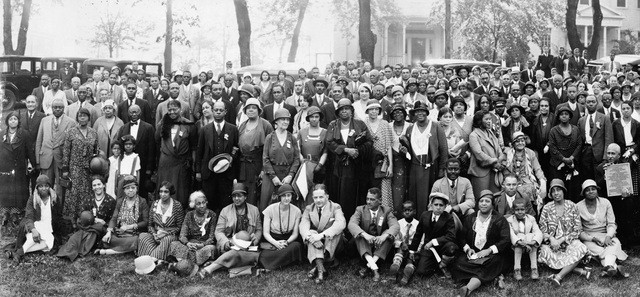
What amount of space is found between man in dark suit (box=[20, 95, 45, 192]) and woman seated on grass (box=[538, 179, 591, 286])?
712 centimetres

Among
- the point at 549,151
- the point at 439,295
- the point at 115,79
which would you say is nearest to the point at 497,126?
the point at 549,151

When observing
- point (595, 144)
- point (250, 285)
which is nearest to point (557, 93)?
point (595, 144)

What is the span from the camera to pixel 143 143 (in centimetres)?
959

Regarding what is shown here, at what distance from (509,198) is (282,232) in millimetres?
2832

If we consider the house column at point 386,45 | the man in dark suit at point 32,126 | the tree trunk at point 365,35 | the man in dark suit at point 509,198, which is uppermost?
the house column at point 386,45

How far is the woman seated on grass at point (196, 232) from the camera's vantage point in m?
8.31

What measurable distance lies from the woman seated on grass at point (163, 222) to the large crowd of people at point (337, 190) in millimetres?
18

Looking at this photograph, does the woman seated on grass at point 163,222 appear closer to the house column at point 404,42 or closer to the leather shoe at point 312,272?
the leather shoe at point 312,272

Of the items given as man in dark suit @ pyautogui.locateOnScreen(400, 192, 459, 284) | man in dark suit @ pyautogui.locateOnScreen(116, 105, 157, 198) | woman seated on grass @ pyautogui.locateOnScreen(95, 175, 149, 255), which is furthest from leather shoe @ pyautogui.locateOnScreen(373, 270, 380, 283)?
man in dark suit @ pyautogui.locateOnScreen(116, 105, 157, 198)

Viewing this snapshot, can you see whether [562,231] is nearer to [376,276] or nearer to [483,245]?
[483,245]

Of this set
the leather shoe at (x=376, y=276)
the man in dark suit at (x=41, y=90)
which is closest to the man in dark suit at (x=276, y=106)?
the leather shoe at (x=376, y=276)

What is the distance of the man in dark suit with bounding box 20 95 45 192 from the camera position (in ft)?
32.4

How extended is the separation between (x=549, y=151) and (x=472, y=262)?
2.59 metres

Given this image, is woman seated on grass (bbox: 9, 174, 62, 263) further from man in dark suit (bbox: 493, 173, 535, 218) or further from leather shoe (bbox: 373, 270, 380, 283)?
man in dark suit (bbox: 493, 173, 535, 218)
